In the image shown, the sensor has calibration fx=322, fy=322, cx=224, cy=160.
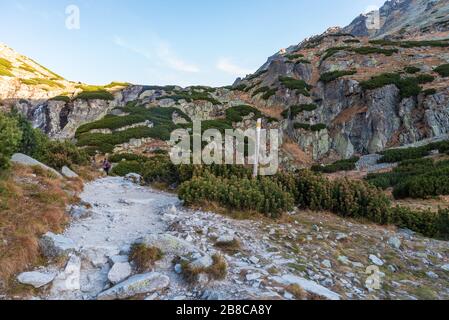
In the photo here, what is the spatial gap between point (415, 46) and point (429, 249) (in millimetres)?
47305

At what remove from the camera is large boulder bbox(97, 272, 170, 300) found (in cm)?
424

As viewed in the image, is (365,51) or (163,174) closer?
(163,174)

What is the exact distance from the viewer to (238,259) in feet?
18.1

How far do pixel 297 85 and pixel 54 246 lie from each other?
4088 centimetres

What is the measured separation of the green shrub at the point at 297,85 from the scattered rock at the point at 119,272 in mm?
39208

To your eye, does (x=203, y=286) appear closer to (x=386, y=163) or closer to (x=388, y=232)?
(x=388, y=232)

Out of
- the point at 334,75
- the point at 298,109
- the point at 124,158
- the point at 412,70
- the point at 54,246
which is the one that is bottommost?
the point at 54,246

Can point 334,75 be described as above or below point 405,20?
below

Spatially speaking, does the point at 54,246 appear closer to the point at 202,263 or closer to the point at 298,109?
the point at 202,263

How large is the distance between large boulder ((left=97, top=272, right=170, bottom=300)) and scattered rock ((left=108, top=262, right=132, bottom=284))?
221mm

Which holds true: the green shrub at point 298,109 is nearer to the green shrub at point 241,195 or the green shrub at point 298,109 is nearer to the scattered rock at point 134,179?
the scattered rock at point 134,179

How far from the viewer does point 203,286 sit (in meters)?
4.50

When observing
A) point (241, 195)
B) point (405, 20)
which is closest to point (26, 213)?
point (241, 195)
